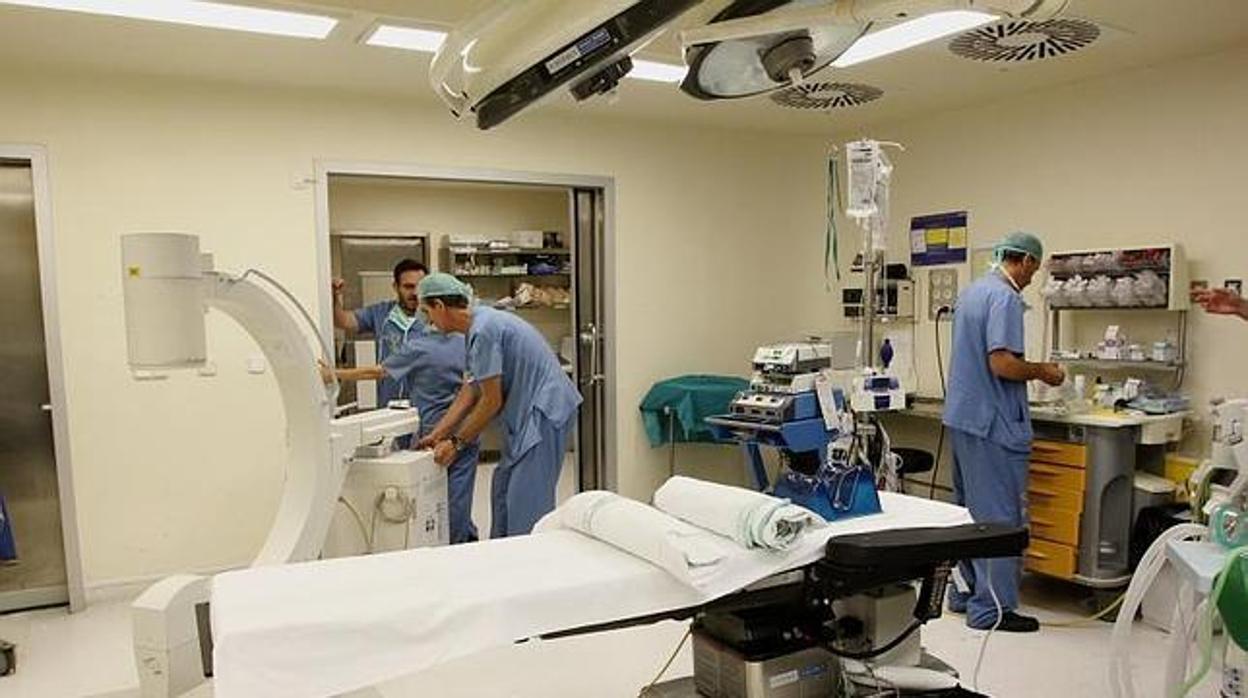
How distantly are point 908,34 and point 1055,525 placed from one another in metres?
2.06

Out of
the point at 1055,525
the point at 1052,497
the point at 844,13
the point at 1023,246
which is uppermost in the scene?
the point at 844,13

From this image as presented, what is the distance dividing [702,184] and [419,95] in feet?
5.51

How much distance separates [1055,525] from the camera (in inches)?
141

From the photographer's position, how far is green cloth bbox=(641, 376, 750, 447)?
182 inches

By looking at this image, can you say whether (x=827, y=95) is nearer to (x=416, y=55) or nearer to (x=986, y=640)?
(x=416, y=55)

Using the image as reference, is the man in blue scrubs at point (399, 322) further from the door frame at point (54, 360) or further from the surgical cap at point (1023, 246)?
the surgical cap at point (1023, 246)

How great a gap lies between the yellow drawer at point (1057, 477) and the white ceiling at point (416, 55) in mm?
1701

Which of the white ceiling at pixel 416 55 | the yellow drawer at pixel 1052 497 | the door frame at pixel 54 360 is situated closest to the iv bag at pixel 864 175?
the white ceiling at pixel 416 55

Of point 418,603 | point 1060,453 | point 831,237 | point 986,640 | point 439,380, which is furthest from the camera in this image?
point 831,237

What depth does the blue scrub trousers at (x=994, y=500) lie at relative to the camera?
3.35 metres

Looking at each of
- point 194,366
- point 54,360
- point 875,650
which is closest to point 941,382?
point 875,650

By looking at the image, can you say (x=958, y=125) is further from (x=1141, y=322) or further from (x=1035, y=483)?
(x=1035, y=483)

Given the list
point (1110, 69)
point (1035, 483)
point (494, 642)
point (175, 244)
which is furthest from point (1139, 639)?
point (175, 244)

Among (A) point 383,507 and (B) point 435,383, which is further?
(B) point 435,383
